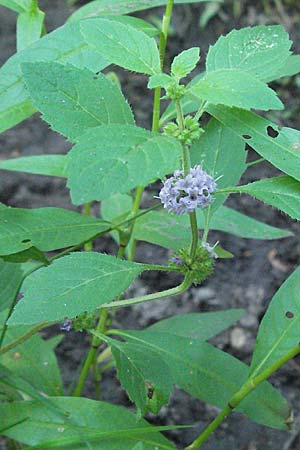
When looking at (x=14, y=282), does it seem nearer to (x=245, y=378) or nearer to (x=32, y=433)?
(x=32, y=433)

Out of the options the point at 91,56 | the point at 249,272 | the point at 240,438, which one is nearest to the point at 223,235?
the point at 249,272

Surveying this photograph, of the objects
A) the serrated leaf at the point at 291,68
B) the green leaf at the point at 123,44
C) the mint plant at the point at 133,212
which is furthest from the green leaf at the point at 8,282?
the serrated leaf at the point at 291,68

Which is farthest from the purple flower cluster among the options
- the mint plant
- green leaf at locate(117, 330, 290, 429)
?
green leaf at locate(117, 330, 290, 429)

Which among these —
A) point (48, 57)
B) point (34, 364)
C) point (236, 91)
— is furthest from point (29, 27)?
point (34, 364)

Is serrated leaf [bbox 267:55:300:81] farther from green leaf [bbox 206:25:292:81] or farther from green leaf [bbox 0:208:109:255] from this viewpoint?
green leaf [bbox 0:208:109:255]

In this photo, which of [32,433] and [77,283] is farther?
[32,433]
